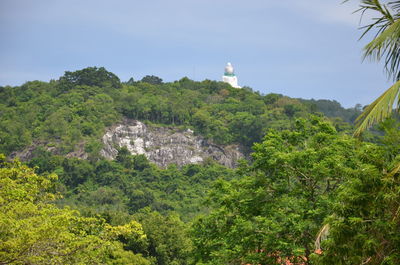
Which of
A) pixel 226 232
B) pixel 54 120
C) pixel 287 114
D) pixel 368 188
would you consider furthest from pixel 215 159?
pixel 368 188

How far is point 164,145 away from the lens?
9419 centimetres

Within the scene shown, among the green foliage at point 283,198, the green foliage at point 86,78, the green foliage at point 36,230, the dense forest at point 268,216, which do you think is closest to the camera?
the dense forest at point 268,216

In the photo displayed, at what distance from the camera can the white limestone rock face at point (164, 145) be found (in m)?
91.9

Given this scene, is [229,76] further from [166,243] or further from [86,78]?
[166,243]

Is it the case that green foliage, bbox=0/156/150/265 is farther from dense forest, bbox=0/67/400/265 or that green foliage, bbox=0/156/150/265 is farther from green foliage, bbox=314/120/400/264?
green foliage, bbox=314/120/400/264

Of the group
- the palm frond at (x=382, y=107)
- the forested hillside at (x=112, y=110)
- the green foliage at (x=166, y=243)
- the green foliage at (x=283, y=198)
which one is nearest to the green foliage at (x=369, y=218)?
the palm frond at (x=382, y=107)

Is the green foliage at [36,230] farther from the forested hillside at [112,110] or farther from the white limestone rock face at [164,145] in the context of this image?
the white limestone rock face at [164,145]

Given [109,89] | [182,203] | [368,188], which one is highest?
[109,89]

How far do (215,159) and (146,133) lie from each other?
32.7ft

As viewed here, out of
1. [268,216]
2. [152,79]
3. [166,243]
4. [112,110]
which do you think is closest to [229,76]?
[152,79]

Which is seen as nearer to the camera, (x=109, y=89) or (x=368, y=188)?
(x=368, y=188)

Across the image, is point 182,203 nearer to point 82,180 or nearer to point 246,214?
point 82,180

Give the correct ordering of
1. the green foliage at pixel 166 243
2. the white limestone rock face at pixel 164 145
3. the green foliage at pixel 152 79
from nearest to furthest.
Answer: the green foliage at pixel 166 243 < the white limestone rock face at pixel 164 145 < the green foliage at pixel 152 79

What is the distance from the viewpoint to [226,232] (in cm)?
1892
